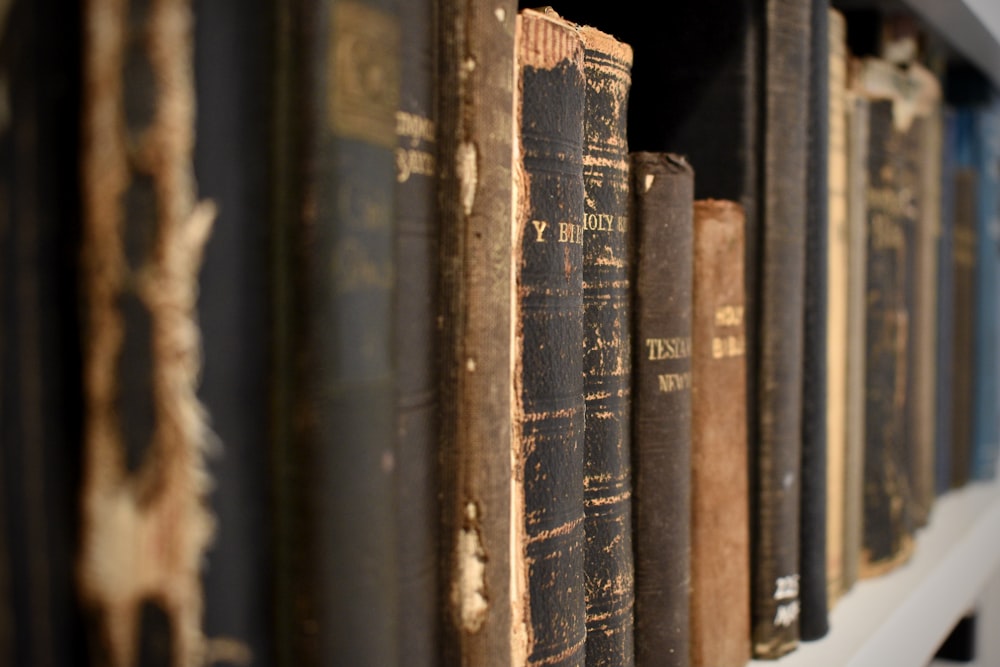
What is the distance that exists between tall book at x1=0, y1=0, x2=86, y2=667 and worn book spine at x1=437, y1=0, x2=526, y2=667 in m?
0.13

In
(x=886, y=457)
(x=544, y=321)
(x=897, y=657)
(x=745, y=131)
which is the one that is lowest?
(x=897, y=657)

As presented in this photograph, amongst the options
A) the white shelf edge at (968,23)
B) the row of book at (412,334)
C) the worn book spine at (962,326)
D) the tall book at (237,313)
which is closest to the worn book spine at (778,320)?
the row of book at (412,334)

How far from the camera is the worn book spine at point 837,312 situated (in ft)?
2.05

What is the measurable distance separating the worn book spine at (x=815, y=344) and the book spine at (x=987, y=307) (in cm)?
49

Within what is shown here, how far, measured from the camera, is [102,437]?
0.80 ft

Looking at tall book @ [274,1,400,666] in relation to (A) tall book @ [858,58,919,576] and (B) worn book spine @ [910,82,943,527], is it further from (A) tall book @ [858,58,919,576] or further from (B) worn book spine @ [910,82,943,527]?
(B) worn book spine @ [910,82,943,527]

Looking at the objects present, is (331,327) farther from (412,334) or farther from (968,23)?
(968,23)

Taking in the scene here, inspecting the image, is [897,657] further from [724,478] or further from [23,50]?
[23,50]

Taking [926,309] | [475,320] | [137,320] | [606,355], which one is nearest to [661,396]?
[606,355]

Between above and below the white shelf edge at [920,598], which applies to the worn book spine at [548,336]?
above

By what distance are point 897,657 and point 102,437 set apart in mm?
565

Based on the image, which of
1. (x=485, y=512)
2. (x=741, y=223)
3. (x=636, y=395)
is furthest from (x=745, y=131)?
(x=485, y=512)

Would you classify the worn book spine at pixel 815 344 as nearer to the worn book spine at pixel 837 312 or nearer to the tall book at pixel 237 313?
the worn book spine at pixel 837 312

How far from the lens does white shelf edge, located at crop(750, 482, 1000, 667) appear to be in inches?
22.5
